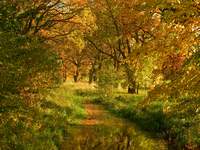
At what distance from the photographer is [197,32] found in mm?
14578

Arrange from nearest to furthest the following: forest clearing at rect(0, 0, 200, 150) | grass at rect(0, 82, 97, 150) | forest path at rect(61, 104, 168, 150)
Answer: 1. forest clearing at rect(0, 0, 200, 150)
2. grass at rect(0, 82, 97, 150)
3. forest path at rect(61, 104, 168, 150)

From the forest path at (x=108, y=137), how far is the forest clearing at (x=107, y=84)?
0.16 ft

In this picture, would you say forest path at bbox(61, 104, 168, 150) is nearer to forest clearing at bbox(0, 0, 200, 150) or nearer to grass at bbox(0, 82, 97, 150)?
forest clearing at bbox(0, 0, 200, 150)

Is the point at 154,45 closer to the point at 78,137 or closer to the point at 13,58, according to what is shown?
the point at 13,58

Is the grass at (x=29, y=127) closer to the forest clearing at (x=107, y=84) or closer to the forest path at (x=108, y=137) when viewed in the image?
the forest clearing at (x=107, y=84)

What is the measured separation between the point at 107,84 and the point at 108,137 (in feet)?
58.0

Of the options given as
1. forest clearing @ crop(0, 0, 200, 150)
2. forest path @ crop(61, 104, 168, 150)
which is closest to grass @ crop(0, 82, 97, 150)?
forest clearing @ crop(0, 0, 200, 150)

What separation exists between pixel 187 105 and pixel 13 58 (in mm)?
5808

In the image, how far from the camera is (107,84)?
138ft

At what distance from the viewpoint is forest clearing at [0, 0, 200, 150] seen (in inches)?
577

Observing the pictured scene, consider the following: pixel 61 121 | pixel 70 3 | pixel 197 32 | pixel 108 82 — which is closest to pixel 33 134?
pixel 61 121

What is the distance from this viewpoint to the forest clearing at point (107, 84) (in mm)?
14664

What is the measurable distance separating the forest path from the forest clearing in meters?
0.05

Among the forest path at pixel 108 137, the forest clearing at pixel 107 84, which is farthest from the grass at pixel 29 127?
the forest path at pixel 108 137
